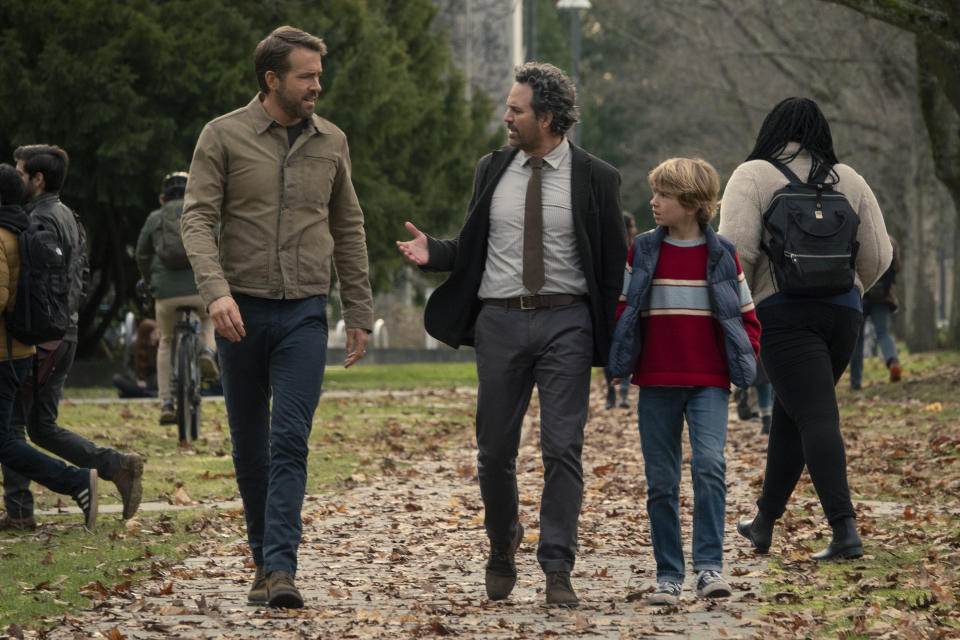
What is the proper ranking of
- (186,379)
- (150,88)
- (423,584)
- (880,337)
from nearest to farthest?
(423,584) → (186,379) → (880,337) → (150,88)

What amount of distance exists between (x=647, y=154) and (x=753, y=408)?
133ft

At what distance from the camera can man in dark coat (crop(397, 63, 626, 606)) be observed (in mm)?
6402

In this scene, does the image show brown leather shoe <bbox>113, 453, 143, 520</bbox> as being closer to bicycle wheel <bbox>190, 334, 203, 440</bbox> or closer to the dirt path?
the dirt path

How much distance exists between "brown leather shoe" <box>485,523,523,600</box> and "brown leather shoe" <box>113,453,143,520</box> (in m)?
2.67

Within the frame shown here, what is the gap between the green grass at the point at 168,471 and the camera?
7.04 meters

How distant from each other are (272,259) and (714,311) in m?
1.66

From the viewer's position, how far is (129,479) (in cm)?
859

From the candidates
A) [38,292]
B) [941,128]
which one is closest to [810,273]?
[38,292]

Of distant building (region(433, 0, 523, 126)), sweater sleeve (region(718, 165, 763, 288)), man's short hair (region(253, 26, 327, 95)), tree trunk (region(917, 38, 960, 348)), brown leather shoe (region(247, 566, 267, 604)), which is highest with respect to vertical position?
distant building (region(433, 0, 523, 126))

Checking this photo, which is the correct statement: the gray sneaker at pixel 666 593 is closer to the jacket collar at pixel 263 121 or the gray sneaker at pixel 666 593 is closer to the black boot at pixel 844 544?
the black boot at pixel 844 544

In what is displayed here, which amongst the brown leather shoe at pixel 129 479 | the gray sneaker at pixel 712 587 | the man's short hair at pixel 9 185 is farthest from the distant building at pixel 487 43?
the gray sneaker at pixel 712 587

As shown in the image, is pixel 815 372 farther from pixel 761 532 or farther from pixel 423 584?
pixel 423 584

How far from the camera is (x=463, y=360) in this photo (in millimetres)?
34969

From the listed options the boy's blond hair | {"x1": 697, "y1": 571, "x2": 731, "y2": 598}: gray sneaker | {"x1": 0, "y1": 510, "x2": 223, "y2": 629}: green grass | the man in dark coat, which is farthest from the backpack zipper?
{"x1": 0, "y1": 510, "x2": 223, "y2": 629}: green grass
